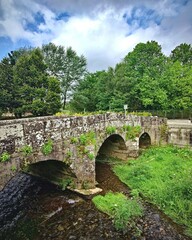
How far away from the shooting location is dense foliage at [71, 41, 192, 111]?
26984mm

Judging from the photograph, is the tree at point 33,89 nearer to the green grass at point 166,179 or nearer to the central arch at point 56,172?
the central arch at point 56,172

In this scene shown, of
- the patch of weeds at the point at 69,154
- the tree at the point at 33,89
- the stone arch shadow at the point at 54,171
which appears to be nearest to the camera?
the patch of weeds at the point at 69,154

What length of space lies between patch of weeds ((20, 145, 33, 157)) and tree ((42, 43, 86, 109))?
1242 inches

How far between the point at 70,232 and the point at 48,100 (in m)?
22.7

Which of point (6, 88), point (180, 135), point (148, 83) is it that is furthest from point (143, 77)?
point (6, 88)

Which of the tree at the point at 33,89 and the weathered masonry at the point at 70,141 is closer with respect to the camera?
the weathered masonry at the point at 70,141

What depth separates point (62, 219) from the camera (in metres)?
7.73

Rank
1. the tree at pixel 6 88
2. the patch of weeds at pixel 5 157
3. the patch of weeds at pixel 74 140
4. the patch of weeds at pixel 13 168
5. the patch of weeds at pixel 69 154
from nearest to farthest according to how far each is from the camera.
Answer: the patch of weeds at pixel 5 157, the patch of weeds at pixel 13 168, the patch of weeds at pixel 69 154, the patch of weeds at pixel 74 140, the tree at pixel 6 88

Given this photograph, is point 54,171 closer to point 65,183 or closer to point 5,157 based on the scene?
point 65,183

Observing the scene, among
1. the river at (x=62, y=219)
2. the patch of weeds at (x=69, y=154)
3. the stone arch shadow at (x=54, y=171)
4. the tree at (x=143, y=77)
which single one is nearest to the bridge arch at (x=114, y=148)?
the river at (x=62, y=219)

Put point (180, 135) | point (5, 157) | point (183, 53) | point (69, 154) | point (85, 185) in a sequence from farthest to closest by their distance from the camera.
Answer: point (183, 53), point (180, 135), point (85, 185), point (69, 154), point (5, 157)

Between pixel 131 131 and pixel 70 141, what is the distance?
21.9 ft

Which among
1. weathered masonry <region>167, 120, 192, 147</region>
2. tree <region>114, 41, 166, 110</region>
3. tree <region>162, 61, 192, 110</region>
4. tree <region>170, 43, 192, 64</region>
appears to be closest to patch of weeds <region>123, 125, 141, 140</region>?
weathered masonry <region>167, 120, 192, 147</region>

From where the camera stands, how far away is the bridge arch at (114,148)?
14.5 metres
